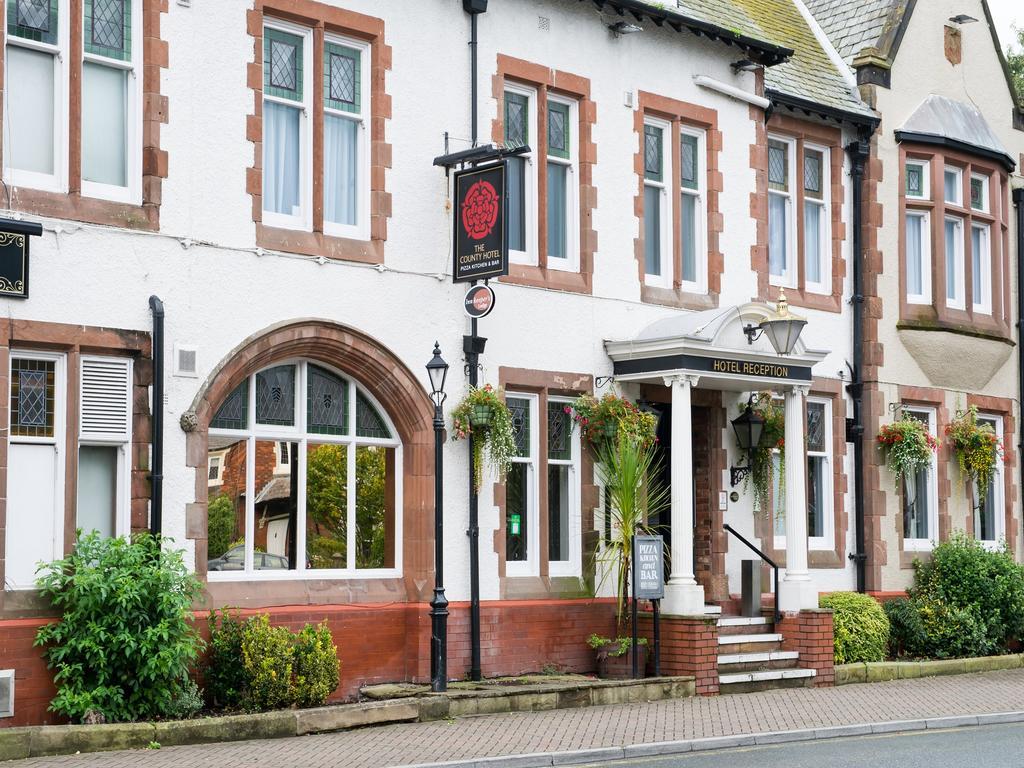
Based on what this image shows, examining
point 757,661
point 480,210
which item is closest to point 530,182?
point 480,210

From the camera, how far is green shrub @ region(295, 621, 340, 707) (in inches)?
546

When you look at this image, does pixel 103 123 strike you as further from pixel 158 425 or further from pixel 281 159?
pixel 158 425

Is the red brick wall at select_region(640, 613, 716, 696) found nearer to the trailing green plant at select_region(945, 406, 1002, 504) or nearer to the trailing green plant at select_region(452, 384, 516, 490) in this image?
the trailing green plant at select_region(452, 384, 516, 490)

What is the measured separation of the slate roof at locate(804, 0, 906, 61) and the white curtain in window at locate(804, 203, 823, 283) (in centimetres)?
278

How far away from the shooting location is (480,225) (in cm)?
1591

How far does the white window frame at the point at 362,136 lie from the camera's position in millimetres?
15688

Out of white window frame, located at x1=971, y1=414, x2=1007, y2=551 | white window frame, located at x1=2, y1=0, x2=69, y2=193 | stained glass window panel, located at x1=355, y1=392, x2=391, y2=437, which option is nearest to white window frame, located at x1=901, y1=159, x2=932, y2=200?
white window frame, located at x1=971, y1=414, x2=1007, y2=551

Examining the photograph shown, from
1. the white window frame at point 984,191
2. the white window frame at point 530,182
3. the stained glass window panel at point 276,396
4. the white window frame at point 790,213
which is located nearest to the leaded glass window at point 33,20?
the stained glass window panel at point 276,396

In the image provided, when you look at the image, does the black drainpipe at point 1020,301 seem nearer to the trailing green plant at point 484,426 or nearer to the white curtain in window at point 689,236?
the white curtain in window at point 689,236

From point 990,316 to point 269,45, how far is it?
1315 centimetres

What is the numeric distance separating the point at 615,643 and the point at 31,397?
7.28m

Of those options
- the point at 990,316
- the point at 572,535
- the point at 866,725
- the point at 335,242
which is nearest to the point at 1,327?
the point at 335,242

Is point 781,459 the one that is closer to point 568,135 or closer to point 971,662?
point 971,662

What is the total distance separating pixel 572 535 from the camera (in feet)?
58.2
